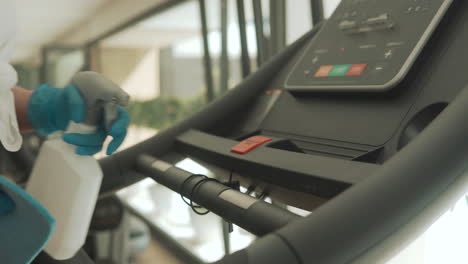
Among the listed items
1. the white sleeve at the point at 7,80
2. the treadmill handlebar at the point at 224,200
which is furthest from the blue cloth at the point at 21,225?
the treadmill handlebar at the point at 224,200

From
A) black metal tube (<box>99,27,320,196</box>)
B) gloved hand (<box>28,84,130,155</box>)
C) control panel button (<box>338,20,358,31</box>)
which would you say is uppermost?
control panel button (<box>338,20,358,31</box>)

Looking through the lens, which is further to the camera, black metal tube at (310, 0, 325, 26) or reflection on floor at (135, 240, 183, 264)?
reflection on floor at (135, 240, 183, 264)

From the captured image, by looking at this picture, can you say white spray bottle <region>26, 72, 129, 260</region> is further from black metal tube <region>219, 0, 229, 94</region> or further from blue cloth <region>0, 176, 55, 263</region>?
black metal tube <region>219, 0, 229, 94</region>

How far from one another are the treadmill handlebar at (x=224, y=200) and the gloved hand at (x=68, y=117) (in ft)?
0.44

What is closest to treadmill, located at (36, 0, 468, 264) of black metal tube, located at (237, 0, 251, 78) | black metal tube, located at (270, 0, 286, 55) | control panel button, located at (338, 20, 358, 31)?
control panel button, located at (338, 20, 358, 31)

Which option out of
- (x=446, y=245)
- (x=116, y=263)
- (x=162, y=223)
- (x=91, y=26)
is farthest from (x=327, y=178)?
(x=91, y=26)

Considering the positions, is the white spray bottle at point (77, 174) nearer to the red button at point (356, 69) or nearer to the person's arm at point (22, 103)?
the person's arm at point (22, 103)

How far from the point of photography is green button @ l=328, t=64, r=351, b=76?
0.90m

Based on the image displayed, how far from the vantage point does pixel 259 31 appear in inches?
68.1

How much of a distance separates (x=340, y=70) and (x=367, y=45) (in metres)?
0.07

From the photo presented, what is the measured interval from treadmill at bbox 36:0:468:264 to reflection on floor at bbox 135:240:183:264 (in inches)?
88.4

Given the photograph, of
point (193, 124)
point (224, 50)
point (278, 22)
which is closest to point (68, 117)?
point (193, 124)

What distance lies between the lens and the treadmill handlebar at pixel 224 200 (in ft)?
1.77

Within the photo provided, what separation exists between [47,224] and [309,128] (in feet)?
1.74
